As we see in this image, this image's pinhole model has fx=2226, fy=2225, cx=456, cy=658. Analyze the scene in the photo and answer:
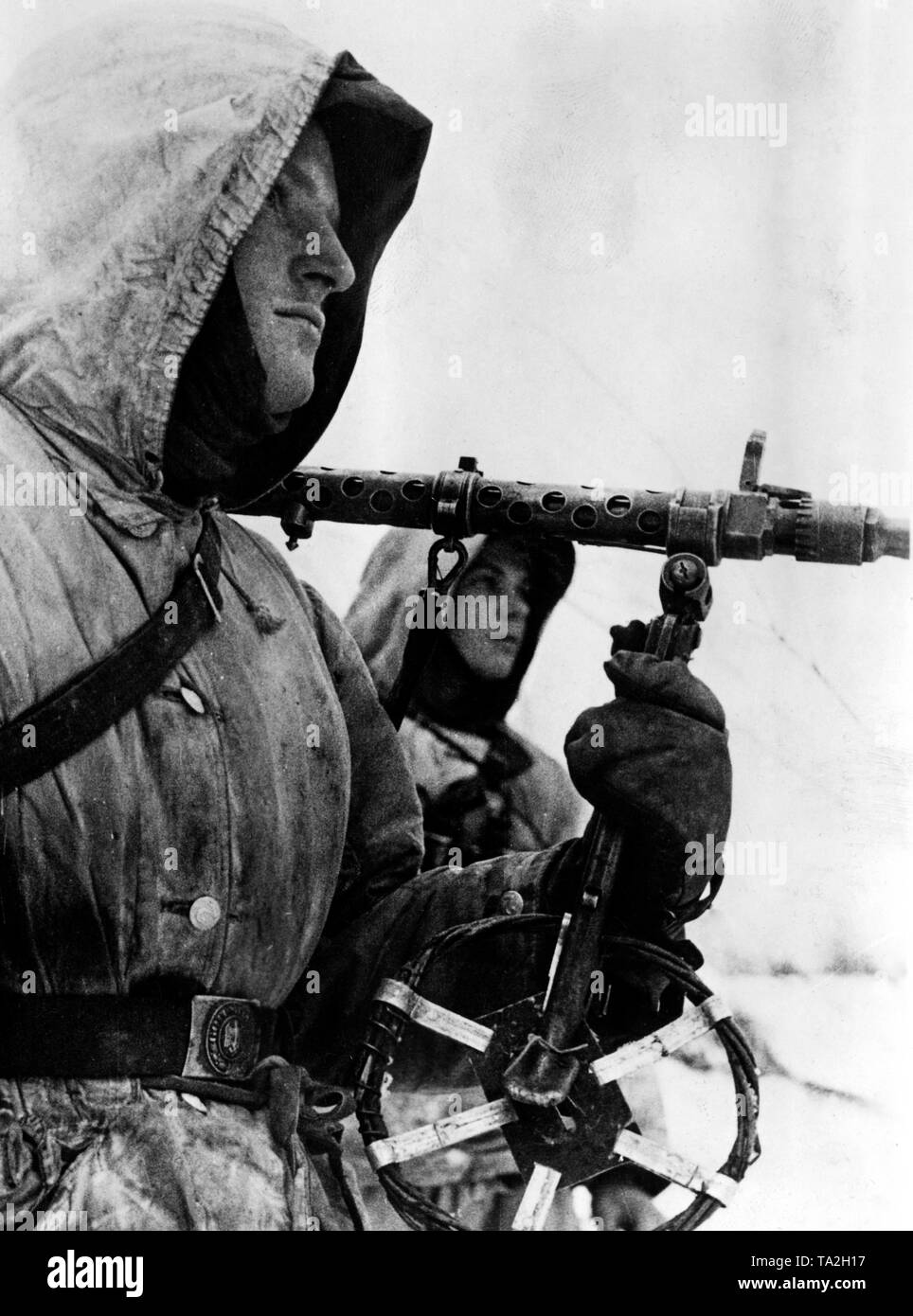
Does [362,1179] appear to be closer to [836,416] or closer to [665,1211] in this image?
[665,1211]

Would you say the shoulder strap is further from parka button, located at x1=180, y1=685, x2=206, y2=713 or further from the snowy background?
the snowy background

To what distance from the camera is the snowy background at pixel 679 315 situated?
4.55m

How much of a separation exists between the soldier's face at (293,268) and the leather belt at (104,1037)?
119 cm

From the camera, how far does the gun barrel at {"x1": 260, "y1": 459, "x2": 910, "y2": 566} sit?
14.5 ft

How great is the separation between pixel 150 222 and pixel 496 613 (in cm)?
107

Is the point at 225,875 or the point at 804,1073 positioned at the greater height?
the point at 225,875

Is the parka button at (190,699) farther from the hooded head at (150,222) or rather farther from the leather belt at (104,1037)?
the leather belt at (104,1037)

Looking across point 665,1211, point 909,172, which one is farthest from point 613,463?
point 665,1211

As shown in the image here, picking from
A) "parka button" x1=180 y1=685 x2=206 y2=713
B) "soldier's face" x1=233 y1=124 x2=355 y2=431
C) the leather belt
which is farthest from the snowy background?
the leather belt

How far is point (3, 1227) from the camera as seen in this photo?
410 centimetres

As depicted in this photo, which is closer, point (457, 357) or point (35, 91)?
point (35, 91)

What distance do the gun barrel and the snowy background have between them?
0.20 ft
